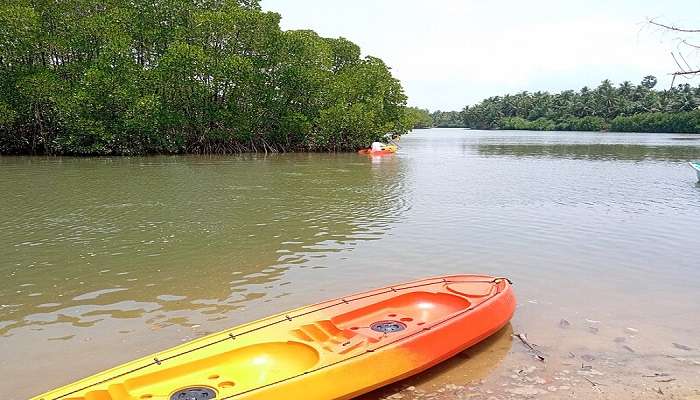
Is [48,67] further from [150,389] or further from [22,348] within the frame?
[150,389]

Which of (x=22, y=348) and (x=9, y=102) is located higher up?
(x=9, y=102)

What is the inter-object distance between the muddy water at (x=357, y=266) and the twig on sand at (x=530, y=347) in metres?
0.05

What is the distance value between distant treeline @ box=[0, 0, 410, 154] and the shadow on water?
3154cm

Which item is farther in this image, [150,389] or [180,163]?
[180,163]

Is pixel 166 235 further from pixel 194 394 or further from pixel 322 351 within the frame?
pixel 194 394

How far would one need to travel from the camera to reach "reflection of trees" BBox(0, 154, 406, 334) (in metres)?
8.25

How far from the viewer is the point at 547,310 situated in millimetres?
7895

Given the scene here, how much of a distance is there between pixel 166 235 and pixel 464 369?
8.47 metres

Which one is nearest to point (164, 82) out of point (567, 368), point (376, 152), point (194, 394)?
point (376, 152)

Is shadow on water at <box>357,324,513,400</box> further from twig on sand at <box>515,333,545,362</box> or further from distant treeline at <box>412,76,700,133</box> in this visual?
distant treeline at <box>412,76,700,133</box>

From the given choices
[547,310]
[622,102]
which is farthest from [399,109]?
[622,102]

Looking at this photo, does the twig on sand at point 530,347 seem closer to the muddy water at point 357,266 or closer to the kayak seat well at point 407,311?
the muddy water at point 357,266

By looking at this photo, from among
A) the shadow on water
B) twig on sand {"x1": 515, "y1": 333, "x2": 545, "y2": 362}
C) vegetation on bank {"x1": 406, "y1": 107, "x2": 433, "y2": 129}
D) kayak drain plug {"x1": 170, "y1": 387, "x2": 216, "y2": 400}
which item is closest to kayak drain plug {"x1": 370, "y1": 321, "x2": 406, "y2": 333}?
the shadow on water

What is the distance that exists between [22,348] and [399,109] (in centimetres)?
4647
